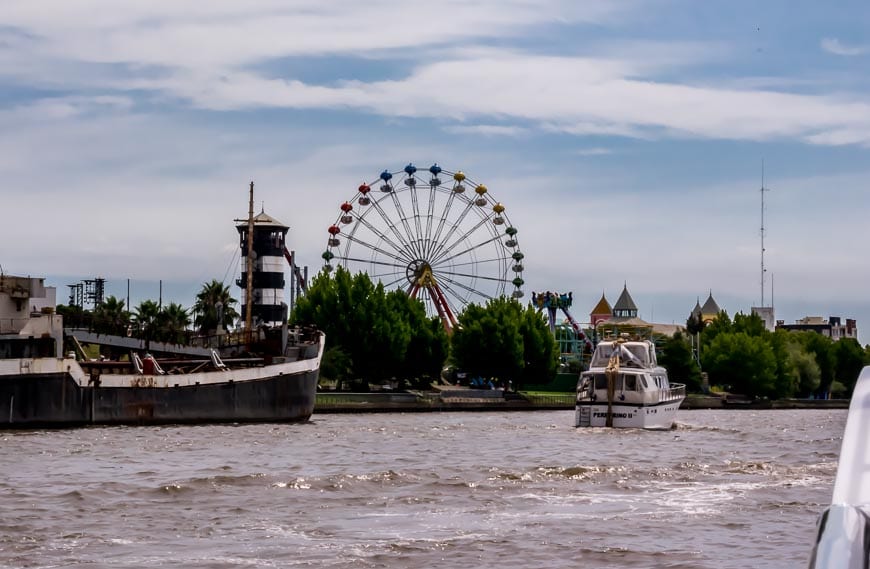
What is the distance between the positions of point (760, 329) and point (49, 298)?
108 m

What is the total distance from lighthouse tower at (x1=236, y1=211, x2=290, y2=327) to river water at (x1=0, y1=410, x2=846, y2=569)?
258ft

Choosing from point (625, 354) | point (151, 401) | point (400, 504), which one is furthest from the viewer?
point (625, 354)

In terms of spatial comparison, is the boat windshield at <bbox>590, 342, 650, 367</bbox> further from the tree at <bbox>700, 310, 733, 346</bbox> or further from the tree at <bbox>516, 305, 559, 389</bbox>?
the tree at <bbox>700, 310, 733, 346</bbox>

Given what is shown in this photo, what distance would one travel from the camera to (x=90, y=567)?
60.0 feet

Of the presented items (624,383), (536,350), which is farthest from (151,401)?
(536,350)

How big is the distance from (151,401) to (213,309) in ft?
194

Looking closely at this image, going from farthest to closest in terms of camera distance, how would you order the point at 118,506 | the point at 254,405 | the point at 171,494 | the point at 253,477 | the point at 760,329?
the point at 760,329 < the point at 254,405 < the point at 253,477 < the point at 171,494 < the point at 118,506

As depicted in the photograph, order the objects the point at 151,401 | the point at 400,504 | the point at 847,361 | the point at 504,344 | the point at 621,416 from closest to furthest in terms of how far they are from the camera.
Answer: the point at 400,504 < the point at 151,401 < the point at 621,416 < the point at 504,344 < the point at 847,361

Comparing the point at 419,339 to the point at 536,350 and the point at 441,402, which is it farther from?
the point at 536,350

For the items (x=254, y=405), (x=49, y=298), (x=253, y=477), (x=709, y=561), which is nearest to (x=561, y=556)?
(x=709, y=561)

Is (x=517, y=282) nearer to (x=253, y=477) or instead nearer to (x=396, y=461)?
(x=396, y=461)

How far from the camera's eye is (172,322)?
113250 millimetres

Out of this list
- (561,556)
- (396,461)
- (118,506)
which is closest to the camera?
(561,556)

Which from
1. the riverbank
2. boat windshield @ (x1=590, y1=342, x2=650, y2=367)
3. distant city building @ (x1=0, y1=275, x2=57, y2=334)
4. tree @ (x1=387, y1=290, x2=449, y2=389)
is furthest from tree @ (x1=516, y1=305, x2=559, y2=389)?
distant city building @ (x1=0, y1=275, x2=57, y2=334)
